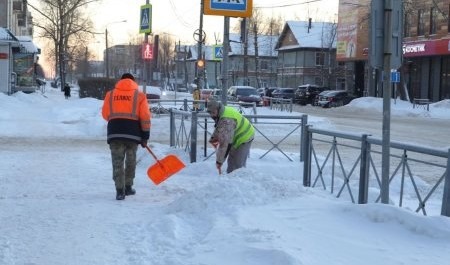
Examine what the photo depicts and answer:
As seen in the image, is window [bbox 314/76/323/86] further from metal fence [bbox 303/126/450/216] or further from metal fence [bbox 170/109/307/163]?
metal fence [bbox 303/126/450/216]

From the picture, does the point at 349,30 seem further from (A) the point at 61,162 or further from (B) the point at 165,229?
(B) the point at 165,229

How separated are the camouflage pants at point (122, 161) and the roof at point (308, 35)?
2690 inches

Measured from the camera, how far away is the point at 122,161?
337 inches

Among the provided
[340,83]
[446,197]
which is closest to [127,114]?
[446,197]

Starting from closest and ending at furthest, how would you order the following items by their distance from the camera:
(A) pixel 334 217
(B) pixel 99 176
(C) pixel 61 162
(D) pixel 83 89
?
(A) pixel 334 217 < (B) pixel 99 176 < (C) pixel 61 162 < (D) pixel 83 89

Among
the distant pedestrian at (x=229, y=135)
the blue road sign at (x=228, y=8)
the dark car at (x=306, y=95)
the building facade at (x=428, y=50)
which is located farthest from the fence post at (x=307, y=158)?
the dark car at (x=306, y=95)

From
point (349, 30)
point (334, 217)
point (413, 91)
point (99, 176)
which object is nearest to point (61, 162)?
point (99, 176)

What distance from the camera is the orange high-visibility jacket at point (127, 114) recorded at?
27.8 ft

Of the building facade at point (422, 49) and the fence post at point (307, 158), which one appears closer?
the fence post at point (307, 158)

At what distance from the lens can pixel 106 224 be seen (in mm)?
6914

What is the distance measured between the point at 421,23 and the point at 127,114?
44.0 meters

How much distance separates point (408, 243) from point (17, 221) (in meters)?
4.22

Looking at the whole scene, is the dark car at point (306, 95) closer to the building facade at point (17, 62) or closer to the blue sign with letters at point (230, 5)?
the building facade at point (17, 62)

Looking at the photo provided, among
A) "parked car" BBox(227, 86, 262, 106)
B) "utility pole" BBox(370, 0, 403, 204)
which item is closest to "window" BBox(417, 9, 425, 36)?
"parked car" BBox(227, 86, 262, 106)
